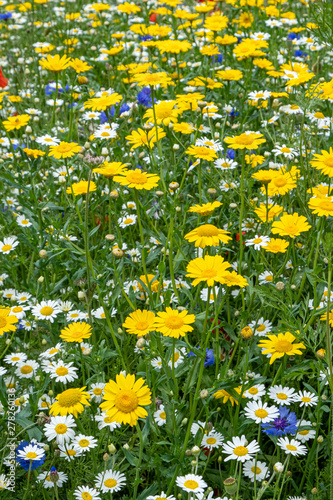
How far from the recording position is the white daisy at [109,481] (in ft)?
5.59

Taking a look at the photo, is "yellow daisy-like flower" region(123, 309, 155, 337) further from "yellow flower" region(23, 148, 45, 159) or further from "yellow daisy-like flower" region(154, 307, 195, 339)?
"yellow flower" region(23, 148, 45, 159)

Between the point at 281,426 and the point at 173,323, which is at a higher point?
the point at 173,323

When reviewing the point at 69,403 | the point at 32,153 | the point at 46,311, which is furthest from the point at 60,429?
the point at 32,153

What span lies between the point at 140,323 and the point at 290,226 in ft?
2.19

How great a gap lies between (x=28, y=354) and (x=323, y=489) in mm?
1256

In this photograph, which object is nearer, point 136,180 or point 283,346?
point 283,346

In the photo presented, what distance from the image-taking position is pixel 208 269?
1652 mm

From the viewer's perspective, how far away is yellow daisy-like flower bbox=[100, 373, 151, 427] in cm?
152

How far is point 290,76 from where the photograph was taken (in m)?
3.10

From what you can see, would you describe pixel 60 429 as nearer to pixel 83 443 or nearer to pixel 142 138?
pixel 83 443

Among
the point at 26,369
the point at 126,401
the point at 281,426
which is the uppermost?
the point at 126,401

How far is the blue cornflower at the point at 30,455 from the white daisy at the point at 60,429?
0.07 m

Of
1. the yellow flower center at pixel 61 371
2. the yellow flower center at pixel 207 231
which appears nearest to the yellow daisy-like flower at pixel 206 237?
the yellow flower center at pixel 207 231

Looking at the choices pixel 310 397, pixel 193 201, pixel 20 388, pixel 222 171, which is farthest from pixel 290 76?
pixel 20 388
